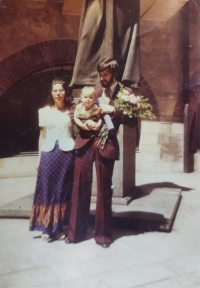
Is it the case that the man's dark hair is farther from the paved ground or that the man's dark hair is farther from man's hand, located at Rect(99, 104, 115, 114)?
the paved ground

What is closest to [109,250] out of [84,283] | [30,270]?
[84,283]

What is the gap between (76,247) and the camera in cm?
304

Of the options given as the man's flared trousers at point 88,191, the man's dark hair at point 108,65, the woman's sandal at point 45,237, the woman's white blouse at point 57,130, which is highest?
the man's dark hair at point 108,65

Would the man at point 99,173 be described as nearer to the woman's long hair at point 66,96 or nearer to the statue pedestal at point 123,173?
the woman's long hair at point 66,96

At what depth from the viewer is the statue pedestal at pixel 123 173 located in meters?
4.18

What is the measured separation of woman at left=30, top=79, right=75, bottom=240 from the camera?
3.09 metres

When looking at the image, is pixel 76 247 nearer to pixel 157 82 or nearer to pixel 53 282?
pixel 53 282

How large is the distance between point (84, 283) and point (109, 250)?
612 millimetres

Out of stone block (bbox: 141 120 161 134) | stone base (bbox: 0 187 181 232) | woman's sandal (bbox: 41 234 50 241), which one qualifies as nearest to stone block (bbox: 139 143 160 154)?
stone block (bbox: 141 120 161 134)

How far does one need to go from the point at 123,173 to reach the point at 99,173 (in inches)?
50.1

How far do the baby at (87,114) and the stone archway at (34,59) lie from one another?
150 inches

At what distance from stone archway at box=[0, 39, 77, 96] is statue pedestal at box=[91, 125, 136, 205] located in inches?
118

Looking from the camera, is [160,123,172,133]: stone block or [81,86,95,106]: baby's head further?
[160,123,172,133]: stone block

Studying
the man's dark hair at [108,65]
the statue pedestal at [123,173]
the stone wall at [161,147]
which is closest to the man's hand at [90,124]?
the man's dark hair at [108,65]
